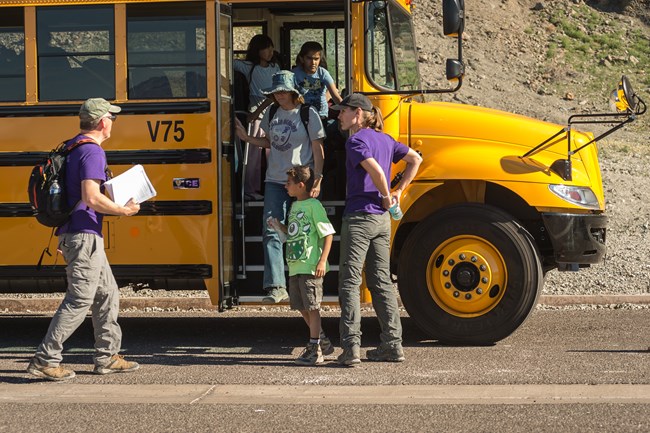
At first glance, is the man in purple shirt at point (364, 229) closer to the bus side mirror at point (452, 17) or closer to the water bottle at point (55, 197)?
the bus side mirror at point (452, 17)

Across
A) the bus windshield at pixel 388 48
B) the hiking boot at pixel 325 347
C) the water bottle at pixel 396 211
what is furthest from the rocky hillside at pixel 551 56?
the hiking boot at pixel 325 347

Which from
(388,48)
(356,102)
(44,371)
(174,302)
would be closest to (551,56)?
(174,302)

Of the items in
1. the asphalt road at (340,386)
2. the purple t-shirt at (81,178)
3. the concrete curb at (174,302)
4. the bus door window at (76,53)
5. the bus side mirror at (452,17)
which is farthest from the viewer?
the concrete curb at (174,302)

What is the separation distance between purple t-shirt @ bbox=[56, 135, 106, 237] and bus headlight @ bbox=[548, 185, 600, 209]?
9.78ft

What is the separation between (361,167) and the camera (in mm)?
7309

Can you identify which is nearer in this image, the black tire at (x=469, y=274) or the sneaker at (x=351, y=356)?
the sneaker at (x=351, y=356)

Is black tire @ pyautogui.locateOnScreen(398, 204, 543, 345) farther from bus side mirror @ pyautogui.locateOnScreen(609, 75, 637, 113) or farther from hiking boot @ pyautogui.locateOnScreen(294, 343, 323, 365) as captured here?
bus side mirror @ pyautogui.locateOnScreen(609, 75, 637, 113)

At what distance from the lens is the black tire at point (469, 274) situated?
7840 mm

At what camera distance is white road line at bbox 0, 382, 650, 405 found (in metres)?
6.24

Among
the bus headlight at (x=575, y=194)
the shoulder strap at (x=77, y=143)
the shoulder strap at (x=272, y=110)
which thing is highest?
the shoulder strap at (x=272, y=110)

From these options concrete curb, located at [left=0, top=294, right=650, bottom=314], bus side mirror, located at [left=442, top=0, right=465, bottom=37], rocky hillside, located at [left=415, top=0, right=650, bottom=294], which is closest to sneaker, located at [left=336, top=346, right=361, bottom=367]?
bus side mirror, located at [left=442, top=0, right=465, bottom=37]

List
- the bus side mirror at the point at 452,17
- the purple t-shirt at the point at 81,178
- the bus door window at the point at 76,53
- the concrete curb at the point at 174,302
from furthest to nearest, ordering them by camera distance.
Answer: the concrete curb at the point at 174,302, the bus door window at the point at 76,53, the bus side mirror at the point at 452,17, the purple t-shirt at the point at 81,178

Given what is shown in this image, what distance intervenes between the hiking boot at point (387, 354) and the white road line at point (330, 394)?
0.80 metres

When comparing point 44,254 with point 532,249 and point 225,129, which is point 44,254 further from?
point 532,249
